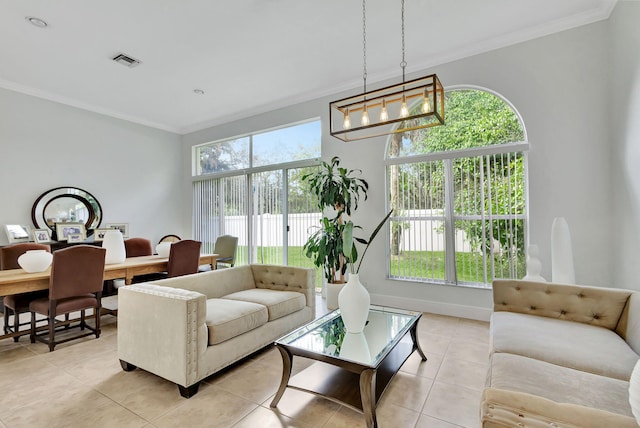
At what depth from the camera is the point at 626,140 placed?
264cm

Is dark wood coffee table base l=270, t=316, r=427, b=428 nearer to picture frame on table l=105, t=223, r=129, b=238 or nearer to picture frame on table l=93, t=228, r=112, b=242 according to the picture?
picture frame on table l=93, t=228, r=112, b=242

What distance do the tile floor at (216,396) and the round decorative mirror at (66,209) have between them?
8.29ft

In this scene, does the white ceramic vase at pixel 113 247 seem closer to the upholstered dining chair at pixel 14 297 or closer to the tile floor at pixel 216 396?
the upholstered dining chair at pixel 14 297

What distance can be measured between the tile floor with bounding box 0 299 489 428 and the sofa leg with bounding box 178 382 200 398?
0.05 metres

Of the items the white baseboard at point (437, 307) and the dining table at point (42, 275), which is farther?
the white baseboard at point (437, 307)

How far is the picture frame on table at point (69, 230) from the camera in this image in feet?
15.2

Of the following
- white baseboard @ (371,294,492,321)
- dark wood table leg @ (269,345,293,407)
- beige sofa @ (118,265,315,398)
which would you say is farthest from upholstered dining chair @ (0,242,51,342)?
white baseboard @ (371,294,492,321)

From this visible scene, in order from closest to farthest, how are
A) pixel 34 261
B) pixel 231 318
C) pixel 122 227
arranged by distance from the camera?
1. pixel 231 318
2. pixel 34 261
3. pixel 122 227

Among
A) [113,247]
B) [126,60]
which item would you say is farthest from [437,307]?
[126,60]

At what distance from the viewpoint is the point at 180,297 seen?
78.7 inches

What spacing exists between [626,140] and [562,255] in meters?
1.11

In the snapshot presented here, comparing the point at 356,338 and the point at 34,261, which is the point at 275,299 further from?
the point at 34,261

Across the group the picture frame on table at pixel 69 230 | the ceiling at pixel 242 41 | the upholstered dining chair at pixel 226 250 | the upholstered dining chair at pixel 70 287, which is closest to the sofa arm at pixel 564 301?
the ceiling at pixel 242 41

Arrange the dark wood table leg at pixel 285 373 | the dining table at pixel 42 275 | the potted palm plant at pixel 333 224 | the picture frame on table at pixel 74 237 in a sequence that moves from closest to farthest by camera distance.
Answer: the dark wood table leg at pixel 285 373 → the dining table at pixel 42 275 → the potted palm plant at pixel 333 224 → the picture frame on table at pixel 74 237
